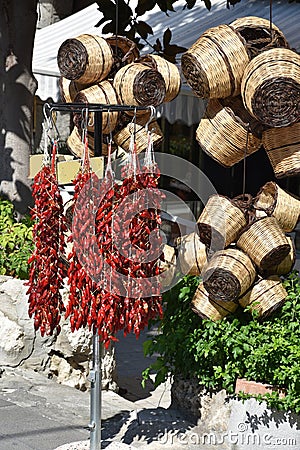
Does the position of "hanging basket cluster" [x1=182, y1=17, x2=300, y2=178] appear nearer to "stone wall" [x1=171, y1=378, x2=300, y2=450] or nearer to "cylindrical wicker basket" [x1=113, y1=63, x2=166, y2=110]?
"cylindrical wicker basket" [x1=113, y1=63, x2=166, y2=110]

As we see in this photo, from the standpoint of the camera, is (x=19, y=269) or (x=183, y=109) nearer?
(x=19, y=269)

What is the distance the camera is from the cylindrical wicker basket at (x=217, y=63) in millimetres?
5355

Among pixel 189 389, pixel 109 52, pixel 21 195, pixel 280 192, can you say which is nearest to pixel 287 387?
pixel 189 389

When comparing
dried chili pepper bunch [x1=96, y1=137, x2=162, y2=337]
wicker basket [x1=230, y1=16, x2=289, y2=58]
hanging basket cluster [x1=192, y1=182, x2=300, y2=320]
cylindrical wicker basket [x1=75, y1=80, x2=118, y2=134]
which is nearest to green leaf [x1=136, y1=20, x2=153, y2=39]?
cylindrical wicker basket [x1=75, y1=80, x2=118, y2=134]

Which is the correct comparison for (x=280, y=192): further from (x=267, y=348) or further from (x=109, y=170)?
(x=109, y=170)

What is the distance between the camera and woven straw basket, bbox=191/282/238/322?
561 cm

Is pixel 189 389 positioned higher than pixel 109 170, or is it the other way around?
pixel 109 170

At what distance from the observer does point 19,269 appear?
7785 mm

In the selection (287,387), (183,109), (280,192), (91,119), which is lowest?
(287,387)

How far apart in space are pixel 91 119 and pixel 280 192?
148 centimetres

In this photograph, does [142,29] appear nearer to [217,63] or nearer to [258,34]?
[258,34]

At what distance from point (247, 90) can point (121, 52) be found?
152 centimetres

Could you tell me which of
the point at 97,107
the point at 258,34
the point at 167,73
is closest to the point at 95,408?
the point at 97,107

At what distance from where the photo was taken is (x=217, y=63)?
211 inches
